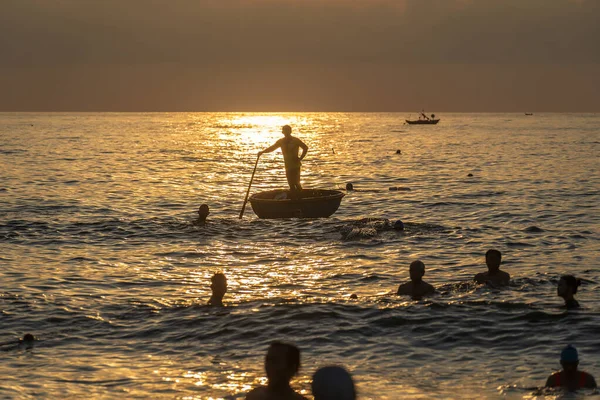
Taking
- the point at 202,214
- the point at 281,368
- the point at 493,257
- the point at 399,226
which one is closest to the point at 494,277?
the point at 493,257

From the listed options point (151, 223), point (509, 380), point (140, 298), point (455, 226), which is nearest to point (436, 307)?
point (509, 380)

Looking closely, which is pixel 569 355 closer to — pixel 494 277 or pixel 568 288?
pixel 568 288

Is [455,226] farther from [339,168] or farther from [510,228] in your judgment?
[339,168]

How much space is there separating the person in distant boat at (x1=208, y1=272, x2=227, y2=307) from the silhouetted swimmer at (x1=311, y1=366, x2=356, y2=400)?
986 cm

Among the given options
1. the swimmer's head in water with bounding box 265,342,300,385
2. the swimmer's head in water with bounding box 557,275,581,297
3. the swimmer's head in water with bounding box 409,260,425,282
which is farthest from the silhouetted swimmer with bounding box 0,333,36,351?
the swimmer's head in water with bounding box 557,275,581,297

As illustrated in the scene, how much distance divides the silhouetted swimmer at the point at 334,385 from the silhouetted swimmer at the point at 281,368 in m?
0.36

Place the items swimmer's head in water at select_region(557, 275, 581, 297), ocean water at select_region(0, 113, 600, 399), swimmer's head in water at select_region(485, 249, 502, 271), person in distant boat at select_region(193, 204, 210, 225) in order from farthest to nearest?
person in distant boat at select_region(193, 204, 210, 225), swimmer's head in water at select_region(485, 249, 502, 271), swimmer's head in water at select_region(557, 275, 581, 297), ocean water at select_region(0, 113, 600, 399)

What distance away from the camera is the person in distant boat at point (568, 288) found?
16.3 meters

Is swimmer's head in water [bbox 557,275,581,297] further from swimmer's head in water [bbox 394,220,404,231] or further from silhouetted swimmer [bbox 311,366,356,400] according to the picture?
swimmer's head in water [bbox 394,220,404,231]

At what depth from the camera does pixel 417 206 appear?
130 feet

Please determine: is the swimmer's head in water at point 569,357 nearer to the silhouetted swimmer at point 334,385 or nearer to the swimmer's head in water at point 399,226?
the silhouetted swimmer at point 334,385

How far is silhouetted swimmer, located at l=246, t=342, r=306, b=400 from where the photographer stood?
314 inches

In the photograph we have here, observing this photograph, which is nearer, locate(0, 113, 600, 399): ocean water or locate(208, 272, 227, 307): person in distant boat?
locate(0, 113, 600, 399): ocean water

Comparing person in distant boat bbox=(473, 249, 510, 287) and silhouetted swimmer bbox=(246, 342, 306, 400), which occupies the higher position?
silhouetted swimmer bbox=(246, 342, 306, 400)
